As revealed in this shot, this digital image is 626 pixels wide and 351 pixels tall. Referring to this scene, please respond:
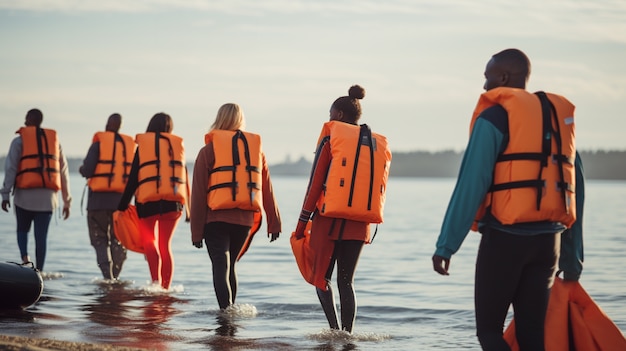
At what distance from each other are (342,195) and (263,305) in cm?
509

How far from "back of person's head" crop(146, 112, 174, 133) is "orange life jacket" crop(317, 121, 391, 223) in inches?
160

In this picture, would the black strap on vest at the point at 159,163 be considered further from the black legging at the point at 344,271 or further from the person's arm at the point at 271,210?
the black legging at the point at 344,271

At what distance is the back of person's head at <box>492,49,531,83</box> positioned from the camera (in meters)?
5.36

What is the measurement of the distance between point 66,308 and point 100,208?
2408 mm

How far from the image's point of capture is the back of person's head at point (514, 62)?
17.6 feet

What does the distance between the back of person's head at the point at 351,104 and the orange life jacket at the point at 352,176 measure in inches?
7.3

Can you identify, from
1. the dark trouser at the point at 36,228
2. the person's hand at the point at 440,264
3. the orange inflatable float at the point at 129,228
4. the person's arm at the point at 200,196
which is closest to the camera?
the person's hand at the point at 440,264

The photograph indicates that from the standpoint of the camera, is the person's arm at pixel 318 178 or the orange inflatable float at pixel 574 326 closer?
the orange inflatable float at pixel 574 326

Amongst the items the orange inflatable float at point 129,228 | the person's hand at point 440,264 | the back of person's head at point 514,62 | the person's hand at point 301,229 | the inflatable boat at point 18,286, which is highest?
the back of person's head at point 514,62

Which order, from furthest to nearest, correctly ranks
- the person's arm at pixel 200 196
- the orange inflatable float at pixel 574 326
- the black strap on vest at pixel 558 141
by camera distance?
the person's arm at pixel 200 196 < the orange inflatable float at pixel 574 326 < the black strap on vest at pixel 558 141

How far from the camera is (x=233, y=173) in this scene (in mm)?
9305

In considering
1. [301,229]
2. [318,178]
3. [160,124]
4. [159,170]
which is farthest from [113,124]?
[318,178]

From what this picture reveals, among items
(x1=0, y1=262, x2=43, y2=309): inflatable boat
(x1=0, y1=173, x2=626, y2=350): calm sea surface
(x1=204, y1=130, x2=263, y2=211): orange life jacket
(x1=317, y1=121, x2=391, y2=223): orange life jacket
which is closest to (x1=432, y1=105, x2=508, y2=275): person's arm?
(x1=317, y1=121, x2=391, y2=223): orange life jacket

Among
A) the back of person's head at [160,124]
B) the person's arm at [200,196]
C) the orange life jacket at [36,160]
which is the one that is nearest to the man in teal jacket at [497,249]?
the person's arm at [200,196]
